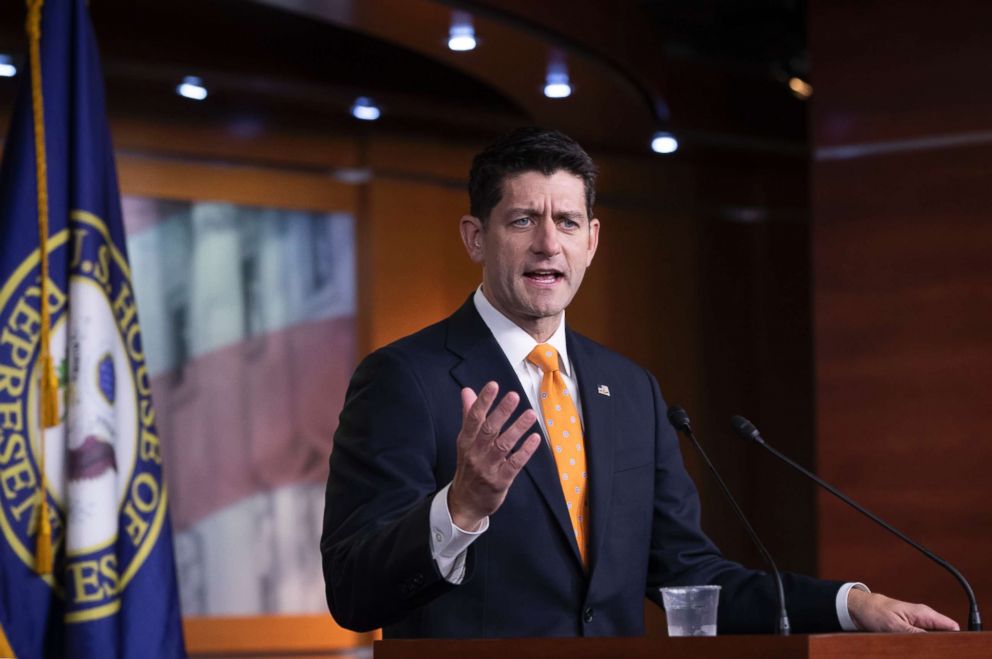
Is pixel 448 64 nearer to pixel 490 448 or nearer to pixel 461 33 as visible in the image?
pixel 461 33

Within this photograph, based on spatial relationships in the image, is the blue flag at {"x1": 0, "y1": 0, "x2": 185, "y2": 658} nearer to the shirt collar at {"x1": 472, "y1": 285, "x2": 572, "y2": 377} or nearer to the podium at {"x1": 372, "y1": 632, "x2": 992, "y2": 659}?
the shirt collar at {"x1": 472, "y1": 285, "x2": 572, "y2": 377}

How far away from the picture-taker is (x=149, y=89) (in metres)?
5.45

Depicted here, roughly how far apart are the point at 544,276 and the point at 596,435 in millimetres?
309

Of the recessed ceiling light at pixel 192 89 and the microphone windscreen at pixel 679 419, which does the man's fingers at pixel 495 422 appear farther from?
the recessed ceiling light at pixel 192 89

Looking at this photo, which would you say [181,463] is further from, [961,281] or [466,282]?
[961,281]

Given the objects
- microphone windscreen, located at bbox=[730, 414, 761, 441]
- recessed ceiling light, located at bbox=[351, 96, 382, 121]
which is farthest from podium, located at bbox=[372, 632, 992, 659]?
recessed ceiling light, located at bbox=[351, 96, 382, 121]

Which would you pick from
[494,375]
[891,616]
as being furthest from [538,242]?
[891,616]

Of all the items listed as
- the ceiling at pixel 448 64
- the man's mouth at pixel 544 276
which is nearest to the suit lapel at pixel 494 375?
the man's mouth at pixel 544 276

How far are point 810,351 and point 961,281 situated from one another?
1.42 meters

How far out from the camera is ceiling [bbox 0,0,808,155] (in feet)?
16.2

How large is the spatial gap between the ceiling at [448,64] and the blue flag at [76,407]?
0.82 m

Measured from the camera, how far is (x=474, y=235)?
2.76 meters

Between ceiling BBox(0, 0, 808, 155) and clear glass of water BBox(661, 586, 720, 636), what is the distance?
9.18 feet

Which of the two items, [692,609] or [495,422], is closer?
[495,422]
